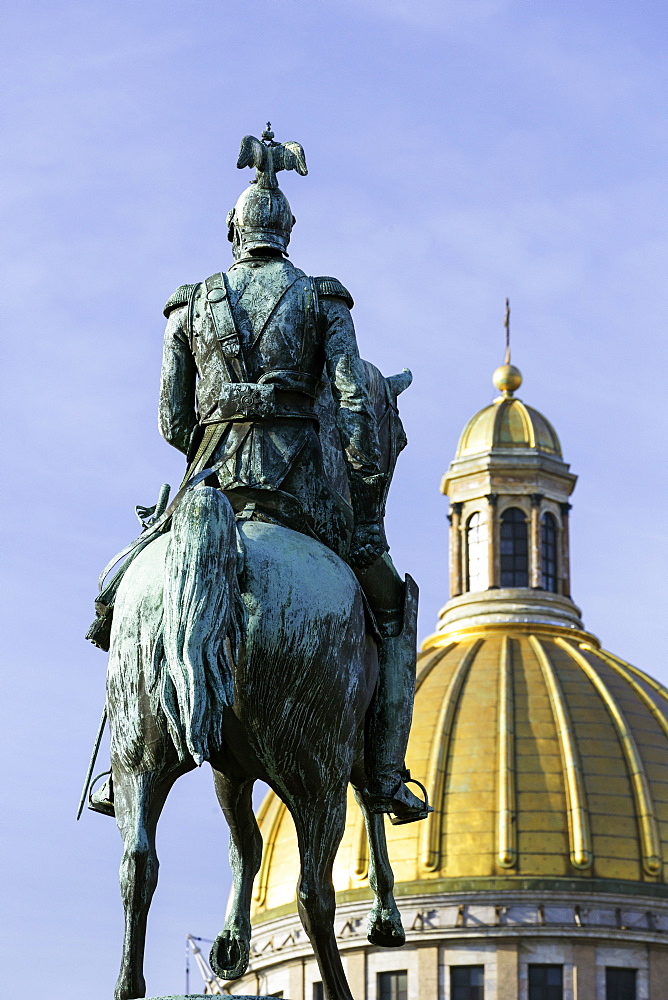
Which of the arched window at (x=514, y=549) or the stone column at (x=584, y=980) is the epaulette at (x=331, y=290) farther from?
the arched window at (x=514, y=549)

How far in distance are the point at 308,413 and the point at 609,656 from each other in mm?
85492

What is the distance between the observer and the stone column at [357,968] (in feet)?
293

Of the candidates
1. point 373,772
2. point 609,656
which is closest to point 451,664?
point 609,656

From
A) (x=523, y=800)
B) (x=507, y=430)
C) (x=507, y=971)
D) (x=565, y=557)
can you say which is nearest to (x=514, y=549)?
(x=565, y=557)

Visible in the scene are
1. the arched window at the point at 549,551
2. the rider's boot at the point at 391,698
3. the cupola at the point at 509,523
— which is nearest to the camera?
the rider's boot at the point at 391,698

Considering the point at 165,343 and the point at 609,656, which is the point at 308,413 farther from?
the point at 609,656

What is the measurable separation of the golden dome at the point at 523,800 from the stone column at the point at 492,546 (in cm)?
1098

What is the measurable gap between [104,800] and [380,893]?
2.20 m

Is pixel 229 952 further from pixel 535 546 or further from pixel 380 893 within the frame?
pixel 535 546

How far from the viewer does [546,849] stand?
299 feet

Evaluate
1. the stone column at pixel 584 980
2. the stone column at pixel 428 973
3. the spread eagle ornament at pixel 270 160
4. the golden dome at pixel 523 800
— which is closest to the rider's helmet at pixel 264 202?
the spread eagle ornament at pixel 270 160

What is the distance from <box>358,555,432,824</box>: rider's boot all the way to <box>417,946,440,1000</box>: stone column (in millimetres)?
75012

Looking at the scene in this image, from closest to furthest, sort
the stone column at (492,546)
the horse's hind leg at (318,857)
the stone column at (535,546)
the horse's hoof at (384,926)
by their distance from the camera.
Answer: the horse's hind leg at (318,857) → the horse's hoof at (384,926) → the stone column at (492,546) → the stone column at (535,546)

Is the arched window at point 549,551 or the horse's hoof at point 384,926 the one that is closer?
the horse's hoof at point 384,926
